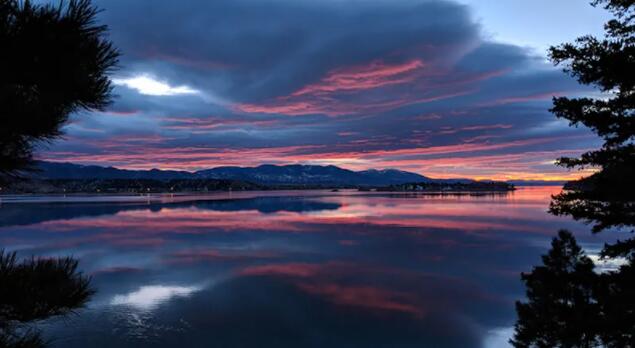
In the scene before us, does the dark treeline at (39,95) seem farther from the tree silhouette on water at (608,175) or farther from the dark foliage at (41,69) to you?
the tree silhouette on water at (608,175)

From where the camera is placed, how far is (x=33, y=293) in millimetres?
3994

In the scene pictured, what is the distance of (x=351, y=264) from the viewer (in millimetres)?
26891

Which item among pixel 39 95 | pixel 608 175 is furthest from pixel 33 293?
pixel 608 175

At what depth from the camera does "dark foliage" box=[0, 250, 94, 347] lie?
389cm

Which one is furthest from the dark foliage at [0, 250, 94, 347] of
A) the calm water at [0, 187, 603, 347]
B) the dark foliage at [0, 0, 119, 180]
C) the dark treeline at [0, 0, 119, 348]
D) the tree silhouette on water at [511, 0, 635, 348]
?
the tree silhouette on water at [511, 0, 635, 348]

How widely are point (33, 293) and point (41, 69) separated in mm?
2303

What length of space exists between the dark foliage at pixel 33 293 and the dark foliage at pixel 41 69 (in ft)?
3.51

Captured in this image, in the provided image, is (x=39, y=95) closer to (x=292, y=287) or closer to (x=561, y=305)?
(x=561, y=305)

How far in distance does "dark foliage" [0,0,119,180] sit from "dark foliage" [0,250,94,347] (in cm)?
107

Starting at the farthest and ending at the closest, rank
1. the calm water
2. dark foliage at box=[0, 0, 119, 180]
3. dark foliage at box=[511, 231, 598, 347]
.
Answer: the calm water
dark foliage at box=[511, 231, 598, 347]
dark foliage at box=[0, 0, 119, 180]

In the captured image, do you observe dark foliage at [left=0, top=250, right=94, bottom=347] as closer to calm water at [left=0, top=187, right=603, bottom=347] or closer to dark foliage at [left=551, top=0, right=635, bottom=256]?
calm water at [left=0, top=187, right=603, bottom=347]

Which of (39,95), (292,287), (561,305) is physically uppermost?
(39,95)

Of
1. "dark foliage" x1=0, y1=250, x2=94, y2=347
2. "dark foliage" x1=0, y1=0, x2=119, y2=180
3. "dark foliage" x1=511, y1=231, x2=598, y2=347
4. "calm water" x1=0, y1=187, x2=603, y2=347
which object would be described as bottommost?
"calm water" x1=0, y1=187, x2=603, y2=347

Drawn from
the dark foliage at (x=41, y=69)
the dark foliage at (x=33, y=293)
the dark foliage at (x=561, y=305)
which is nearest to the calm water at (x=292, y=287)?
the dark foliage at (x=561, y=305)
